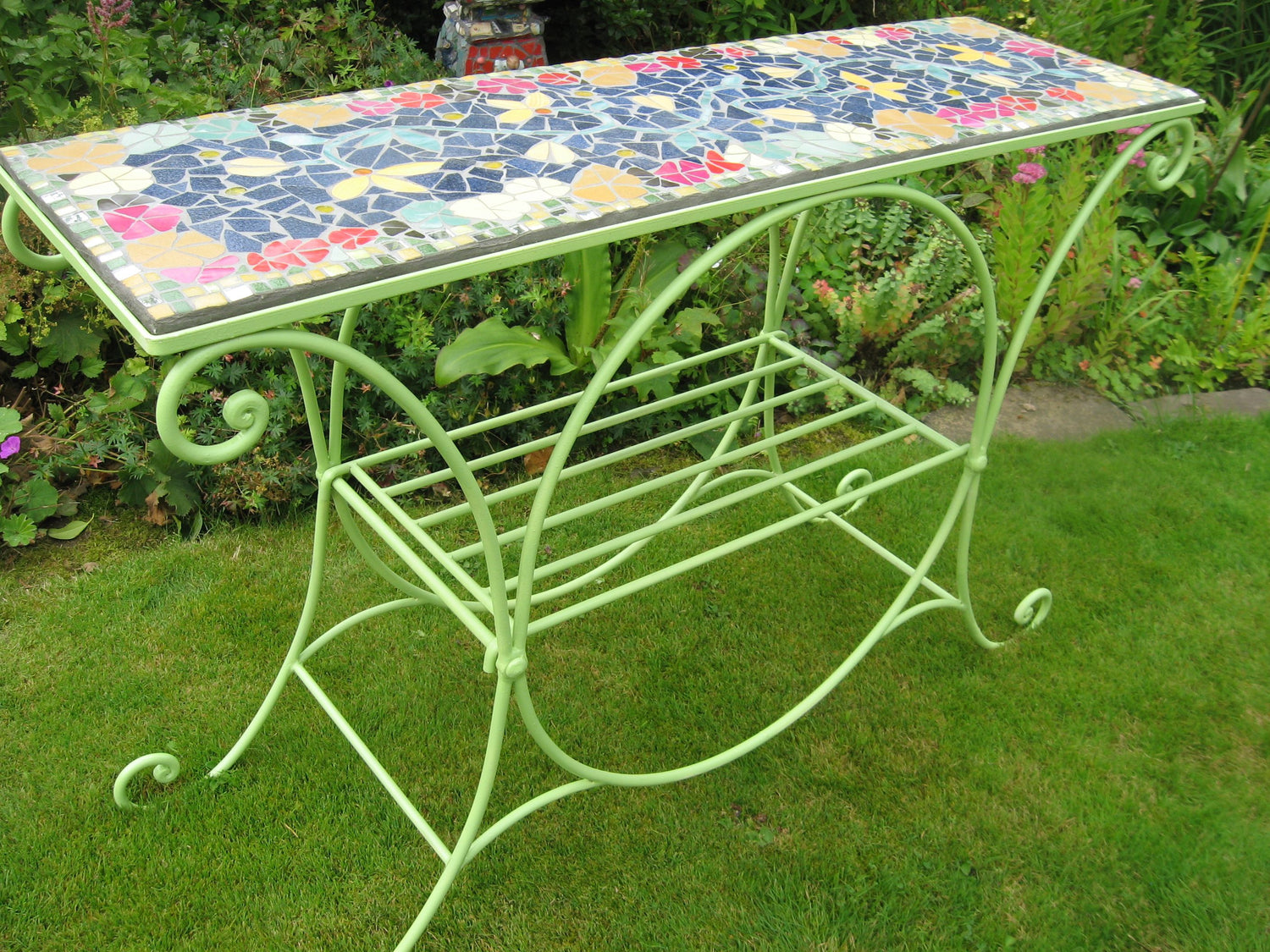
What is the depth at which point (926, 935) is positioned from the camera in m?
2.01

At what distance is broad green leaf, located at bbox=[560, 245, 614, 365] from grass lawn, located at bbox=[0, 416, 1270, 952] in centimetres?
70

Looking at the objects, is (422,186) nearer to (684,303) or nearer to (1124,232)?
(684,303)

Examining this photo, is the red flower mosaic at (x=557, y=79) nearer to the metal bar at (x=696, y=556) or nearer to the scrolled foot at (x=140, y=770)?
the metal bar at (x=696, y=556)

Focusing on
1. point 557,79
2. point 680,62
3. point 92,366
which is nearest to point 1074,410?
point 680,62

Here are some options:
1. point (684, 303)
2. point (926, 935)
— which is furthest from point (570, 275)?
point (926, 935)

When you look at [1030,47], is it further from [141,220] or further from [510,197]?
[141,220]

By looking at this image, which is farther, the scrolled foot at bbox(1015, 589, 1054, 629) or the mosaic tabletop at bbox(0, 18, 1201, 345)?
the scrolled foot at bbox(1015, 589, 1054, 629)

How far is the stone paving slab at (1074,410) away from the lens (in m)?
3.49

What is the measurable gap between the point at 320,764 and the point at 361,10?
11.7 ft

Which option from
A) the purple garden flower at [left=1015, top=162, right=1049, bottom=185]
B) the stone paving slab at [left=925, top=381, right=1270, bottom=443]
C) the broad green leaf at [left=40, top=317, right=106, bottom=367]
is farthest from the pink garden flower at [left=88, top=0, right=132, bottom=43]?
the purple garden flower at [left=1015, top=162, right=1049, bottom=185]

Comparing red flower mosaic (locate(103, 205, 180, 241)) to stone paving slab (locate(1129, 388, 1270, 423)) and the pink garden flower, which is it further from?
stone paving slab (locate(1129, 388, 1270, 423))

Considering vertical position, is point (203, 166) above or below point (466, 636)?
above

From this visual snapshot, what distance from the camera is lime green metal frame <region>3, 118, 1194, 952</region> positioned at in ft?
4.78

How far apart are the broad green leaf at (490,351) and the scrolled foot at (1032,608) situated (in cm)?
139
